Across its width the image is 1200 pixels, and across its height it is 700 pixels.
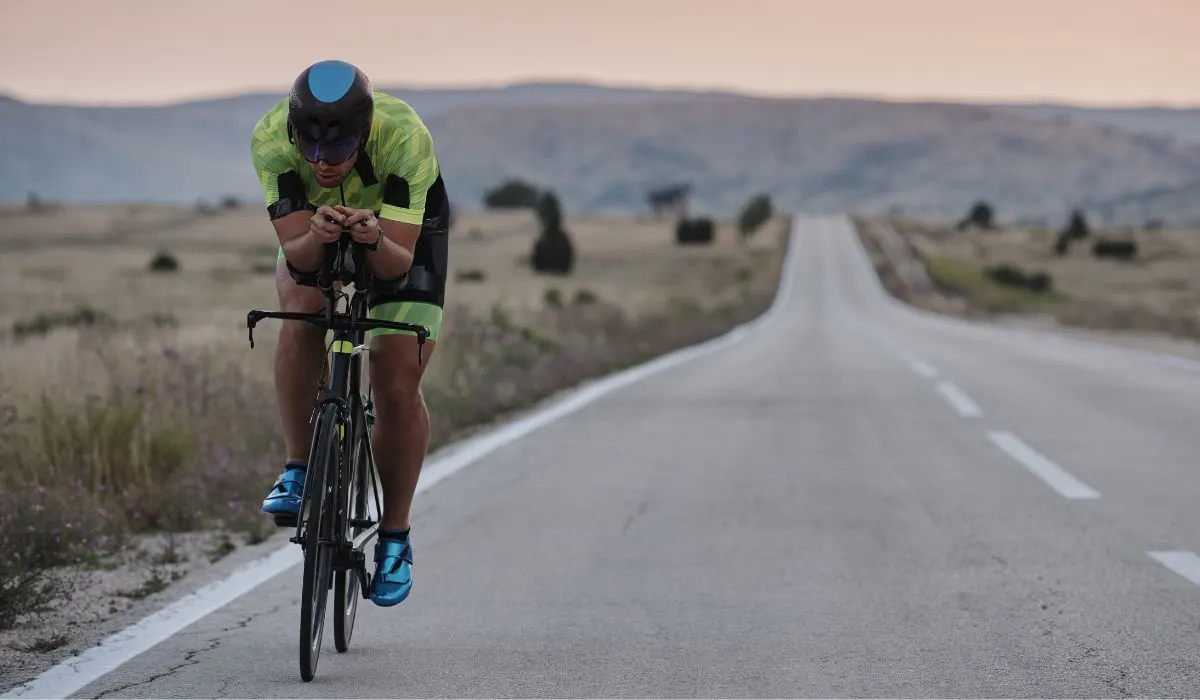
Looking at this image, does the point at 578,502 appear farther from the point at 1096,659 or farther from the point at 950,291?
the point at 950,291

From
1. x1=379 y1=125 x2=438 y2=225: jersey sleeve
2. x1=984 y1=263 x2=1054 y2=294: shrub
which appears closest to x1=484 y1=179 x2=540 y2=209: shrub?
x1=984 y1=263 x2=1054 y2=294: shrub

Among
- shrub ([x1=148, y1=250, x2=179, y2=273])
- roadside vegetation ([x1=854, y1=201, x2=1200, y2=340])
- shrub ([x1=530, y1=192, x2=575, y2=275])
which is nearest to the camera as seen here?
roadside vegetation ([x1=854, y1=201, x2=1200, y2=340])

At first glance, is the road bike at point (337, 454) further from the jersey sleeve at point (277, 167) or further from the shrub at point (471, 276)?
the shrub at point (471, 276)

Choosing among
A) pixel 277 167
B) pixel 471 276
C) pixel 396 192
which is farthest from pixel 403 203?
pixel 471 276

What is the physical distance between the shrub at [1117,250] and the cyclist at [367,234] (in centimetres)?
10032

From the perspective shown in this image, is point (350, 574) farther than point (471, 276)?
No

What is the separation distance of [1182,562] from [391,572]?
11.7 ft

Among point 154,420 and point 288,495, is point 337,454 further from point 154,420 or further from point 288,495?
point 154,420

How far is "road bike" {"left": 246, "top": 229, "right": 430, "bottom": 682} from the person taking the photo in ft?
15.5

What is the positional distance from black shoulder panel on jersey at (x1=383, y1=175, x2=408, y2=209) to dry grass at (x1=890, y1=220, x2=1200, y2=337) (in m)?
31.0

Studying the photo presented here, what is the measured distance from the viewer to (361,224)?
4641mm

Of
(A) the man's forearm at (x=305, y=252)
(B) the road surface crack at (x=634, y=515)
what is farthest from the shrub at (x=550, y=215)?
(A) the man's forearm at (x=305, y=252)

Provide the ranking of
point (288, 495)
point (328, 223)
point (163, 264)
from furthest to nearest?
1. point (163, 264)
2. point (288, 495)
3. point (328, 223)

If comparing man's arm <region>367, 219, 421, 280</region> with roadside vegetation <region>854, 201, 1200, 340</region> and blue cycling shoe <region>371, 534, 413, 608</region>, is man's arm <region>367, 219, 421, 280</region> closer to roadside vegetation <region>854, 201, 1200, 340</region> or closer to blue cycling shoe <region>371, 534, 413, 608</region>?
blue cycling shoe <region>371, 534, 413, 608</region>
